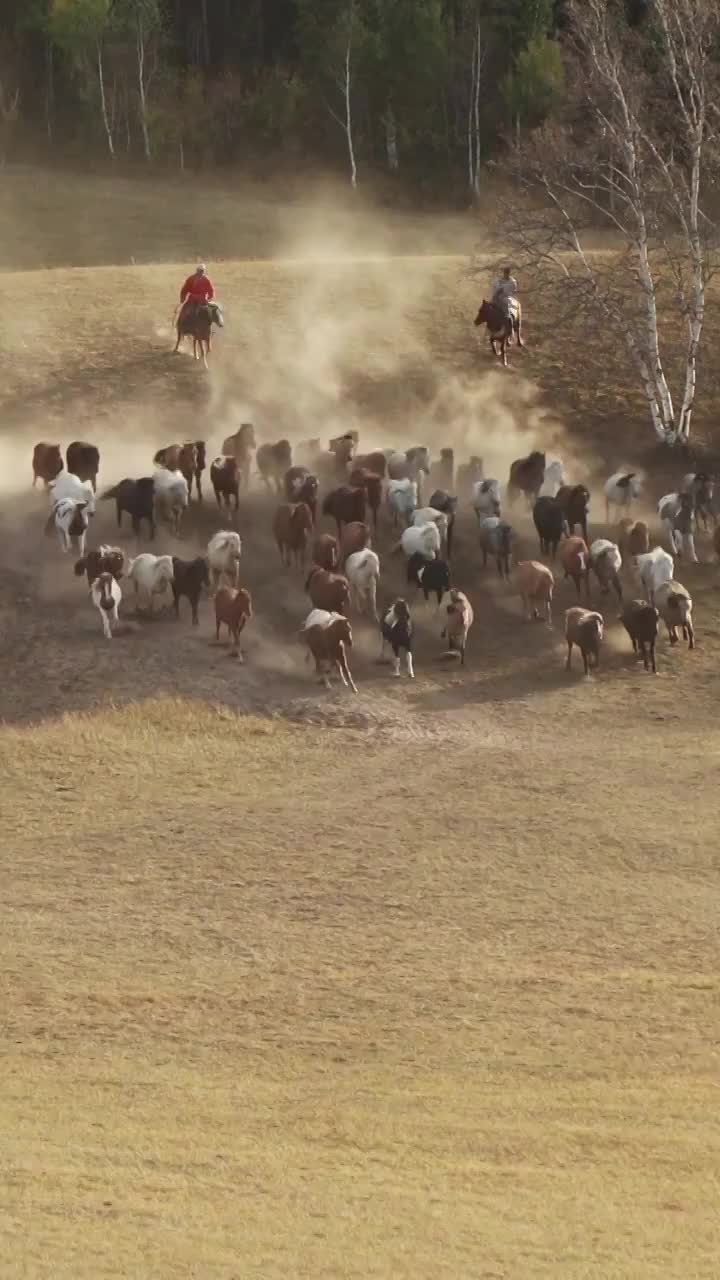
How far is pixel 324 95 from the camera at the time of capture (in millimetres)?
73062

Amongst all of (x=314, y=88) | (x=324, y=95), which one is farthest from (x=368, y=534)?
(x=314, y=88)

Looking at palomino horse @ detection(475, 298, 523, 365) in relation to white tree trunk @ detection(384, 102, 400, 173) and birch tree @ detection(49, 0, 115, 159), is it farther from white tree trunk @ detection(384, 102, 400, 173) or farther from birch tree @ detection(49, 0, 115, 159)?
birch tree @ detection(49, 0, 115, 159)

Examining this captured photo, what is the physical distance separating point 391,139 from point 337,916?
2190 inches

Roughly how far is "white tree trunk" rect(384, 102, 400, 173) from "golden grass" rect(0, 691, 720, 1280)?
48753 millimetres

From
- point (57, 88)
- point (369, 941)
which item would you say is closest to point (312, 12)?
point (57, 88)

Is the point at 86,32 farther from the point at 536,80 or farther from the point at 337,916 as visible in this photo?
the point at 337,916

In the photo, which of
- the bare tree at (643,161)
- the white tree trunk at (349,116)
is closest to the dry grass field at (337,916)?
the bare tree at (643,161)

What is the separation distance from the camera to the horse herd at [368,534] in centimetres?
2878

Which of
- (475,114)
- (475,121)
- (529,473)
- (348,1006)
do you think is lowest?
Result: (348,1006)

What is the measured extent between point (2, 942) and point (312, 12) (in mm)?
60506

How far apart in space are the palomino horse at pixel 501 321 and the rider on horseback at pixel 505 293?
62 mm

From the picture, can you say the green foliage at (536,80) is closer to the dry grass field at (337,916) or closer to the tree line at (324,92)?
the tree line at (324,92)

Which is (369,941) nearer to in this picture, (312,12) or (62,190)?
(62,190)

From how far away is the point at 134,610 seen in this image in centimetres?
2930
